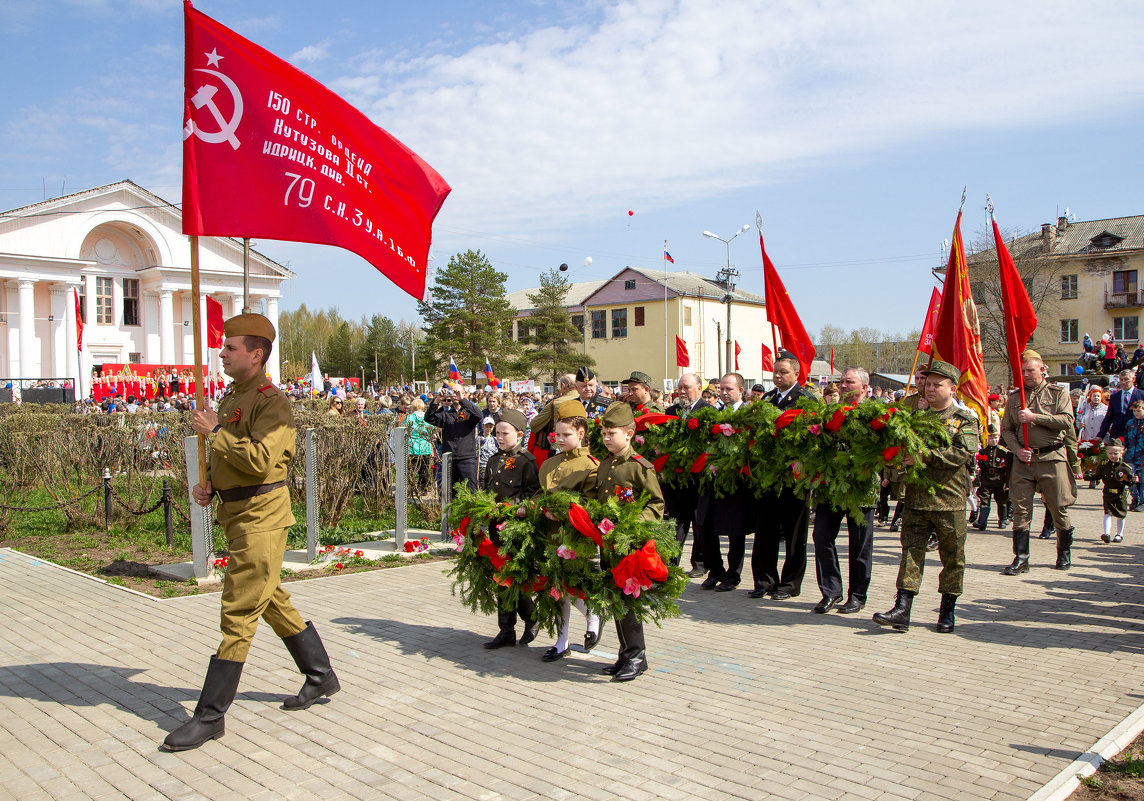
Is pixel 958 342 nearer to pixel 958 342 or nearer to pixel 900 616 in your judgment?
pixel 958 342

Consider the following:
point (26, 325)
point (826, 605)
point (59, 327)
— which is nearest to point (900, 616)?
point (826, 605)

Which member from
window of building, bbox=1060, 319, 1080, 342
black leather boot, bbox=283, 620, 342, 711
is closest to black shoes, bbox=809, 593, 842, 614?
black leather boot, bbox=283, 620, 342, 711

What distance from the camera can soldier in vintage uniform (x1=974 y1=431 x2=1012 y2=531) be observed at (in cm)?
1159

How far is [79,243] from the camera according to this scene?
47.2 metres

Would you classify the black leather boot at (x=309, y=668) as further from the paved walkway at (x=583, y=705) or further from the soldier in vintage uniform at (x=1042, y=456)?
the soldier in vintage uniform at (x=1042, y=456)

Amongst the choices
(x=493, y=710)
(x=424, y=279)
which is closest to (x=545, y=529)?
(x=493, y=710)

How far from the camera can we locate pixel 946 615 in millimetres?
6832

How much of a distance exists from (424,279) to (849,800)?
495 cm

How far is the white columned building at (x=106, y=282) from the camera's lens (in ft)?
149

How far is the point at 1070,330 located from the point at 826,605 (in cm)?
6464

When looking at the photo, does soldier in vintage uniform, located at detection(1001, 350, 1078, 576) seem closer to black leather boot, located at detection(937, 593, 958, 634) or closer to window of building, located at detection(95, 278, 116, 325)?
black leather boot, located at detection(937, 593, 958, 634)

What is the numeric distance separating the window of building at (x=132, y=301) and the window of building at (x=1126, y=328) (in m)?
65.6

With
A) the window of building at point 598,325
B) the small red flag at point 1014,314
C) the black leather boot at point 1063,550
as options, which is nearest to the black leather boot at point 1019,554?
the black leather boot at point 1063,550

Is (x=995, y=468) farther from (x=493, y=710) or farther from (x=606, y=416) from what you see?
(x=493, y=710)
